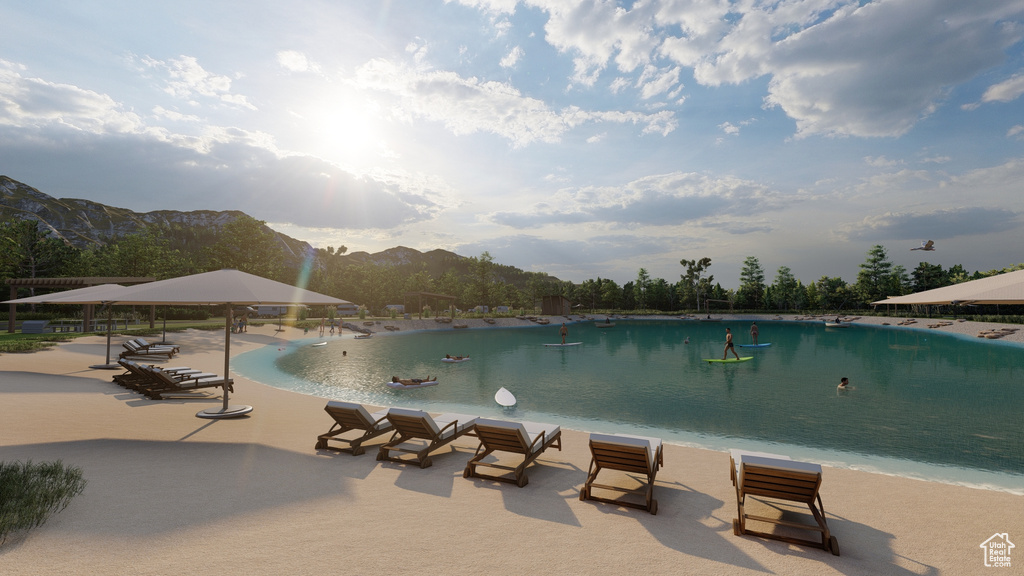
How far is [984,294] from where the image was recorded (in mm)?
6070

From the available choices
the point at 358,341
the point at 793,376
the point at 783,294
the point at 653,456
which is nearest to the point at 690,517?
the point at 653,456

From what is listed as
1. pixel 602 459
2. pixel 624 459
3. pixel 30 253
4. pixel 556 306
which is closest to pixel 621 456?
pixel 624 459

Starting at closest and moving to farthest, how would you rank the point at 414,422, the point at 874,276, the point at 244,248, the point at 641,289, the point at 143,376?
the point at 414,422 → the point at 143,376 → the point at 244,248 → the point at 874,276 → the point at 641,289

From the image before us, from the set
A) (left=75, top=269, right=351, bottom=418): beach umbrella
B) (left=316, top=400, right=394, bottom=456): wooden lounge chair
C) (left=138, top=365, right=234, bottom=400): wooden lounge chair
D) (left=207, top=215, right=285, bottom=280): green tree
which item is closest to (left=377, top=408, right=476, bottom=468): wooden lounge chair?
(left=316, top=400, right=394, bottom=456): wooden lounge chair

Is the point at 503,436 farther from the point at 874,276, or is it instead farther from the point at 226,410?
the point at 874,276

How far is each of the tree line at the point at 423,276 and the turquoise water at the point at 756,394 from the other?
22240 millimetres

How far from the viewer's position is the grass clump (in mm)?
4426

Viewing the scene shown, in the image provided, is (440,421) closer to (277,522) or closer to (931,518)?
(277,522)

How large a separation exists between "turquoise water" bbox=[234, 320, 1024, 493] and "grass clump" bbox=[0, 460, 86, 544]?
27.3 feet

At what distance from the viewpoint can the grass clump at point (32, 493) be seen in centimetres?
443

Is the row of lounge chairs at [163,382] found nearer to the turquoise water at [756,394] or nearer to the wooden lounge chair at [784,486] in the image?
the turquoise water at [756,394]

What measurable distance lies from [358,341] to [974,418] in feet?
115

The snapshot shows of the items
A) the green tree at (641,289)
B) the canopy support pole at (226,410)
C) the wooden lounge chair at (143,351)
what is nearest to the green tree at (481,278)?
the green tree at (641,289)

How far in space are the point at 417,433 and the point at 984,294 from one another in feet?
28.8
